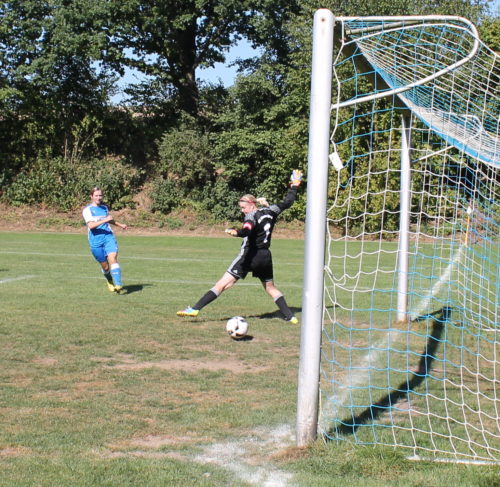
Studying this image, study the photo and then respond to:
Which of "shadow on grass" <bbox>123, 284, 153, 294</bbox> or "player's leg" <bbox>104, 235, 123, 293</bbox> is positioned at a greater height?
"player's leg" <bbox>104, 235, 123, 293</bbox>

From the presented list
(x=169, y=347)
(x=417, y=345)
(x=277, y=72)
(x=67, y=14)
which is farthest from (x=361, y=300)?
(x=67, y=14)

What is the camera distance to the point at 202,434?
4902 millimetres

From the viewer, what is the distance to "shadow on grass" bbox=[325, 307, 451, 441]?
4988 mm

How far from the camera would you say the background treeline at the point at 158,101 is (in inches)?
1265

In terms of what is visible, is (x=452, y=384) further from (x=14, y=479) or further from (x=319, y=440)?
(x=14, y=479)

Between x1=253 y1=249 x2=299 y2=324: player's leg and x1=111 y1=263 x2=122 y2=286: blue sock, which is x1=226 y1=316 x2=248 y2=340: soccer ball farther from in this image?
x1=111 y1=263 x2=122 y2=286: blue sock

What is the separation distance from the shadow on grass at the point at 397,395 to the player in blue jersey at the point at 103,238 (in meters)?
5.46

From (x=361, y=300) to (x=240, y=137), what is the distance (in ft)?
71.6

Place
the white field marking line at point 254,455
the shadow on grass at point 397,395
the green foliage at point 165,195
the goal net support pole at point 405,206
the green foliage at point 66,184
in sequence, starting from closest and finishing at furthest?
the white field marking line at point 254,455
the shadow on grass at point 397,395
the goal net support pole at point 405,206
the green foliage at point 66,184
the green foliage at point 165,195

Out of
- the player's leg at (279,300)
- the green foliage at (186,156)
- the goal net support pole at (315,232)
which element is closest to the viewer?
the goal net support pole at (315,232)

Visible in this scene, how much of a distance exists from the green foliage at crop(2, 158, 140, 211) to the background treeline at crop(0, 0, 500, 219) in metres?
0.05

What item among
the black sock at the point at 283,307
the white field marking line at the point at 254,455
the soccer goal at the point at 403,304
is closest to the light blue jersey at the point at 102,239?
the black sock at the point at 283,307

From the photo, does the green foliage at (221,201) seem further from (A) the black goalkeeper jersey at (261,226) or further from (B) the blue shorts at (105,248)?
(A) the black goalkeeper jersey at (261,226)

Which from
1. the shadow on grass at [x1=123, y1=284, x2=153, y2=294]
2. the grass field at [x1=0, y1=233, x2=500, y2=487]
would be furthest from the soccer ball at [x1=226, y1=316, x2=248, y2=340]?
the shadow on grass at [x1=123, y1=284, x2=153, y2=294]
